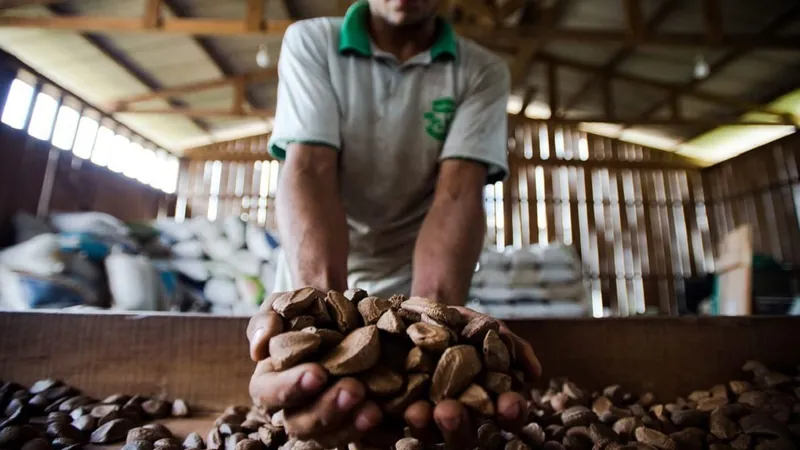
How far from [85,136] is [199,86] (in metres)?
1.65

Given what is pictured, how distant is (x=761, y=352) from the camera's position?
54.8 inches

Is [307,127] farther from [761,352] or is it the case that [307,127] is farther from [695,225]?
[695,225]

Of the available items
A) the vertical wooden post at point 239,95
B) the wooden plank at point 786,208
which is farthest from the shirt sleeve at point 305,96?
the wooden plank at point 786,208

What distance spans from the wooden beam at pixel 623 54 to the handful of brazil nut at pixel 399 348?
512 centimetres

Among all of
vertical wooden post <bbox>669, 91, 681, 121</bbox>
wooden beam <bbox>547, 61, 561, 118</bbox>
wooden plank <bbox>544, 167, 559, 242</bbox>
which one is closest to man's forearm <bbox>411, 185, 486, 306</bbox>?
wooden beam <bbox>547, 61, 561, 118</bbox>

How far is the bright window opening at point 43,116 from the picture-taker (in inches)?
175

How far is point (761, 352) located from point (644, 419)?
0.61 m

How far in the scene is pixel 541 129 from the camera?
8.78m

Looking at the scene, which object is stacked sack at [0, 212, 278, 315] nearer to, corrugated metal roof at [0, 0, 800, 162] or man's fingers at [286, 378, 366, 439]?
man's fingers at [286, 378, 366, 439]

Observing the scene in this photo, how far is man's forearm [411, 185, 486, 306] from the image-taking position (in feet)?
3.30

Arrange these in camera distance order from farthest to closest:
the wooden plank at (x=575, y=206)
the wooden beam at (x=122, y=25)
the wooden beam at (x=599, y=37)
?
the wooden plank at (x=575, y=206)
the wooden beam at (x=599, y=37)
the wooden beam at (x=122, y=25)

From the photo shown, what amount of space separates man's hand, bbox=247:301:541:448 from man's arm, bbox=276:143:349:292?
35cm

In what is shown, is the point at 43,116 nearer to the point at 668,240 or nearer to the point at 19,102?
the point at 19,102

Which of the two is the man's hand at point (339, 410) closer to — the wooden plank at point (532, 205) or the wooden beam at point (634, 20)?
the wooden beam at point (634, 20)
